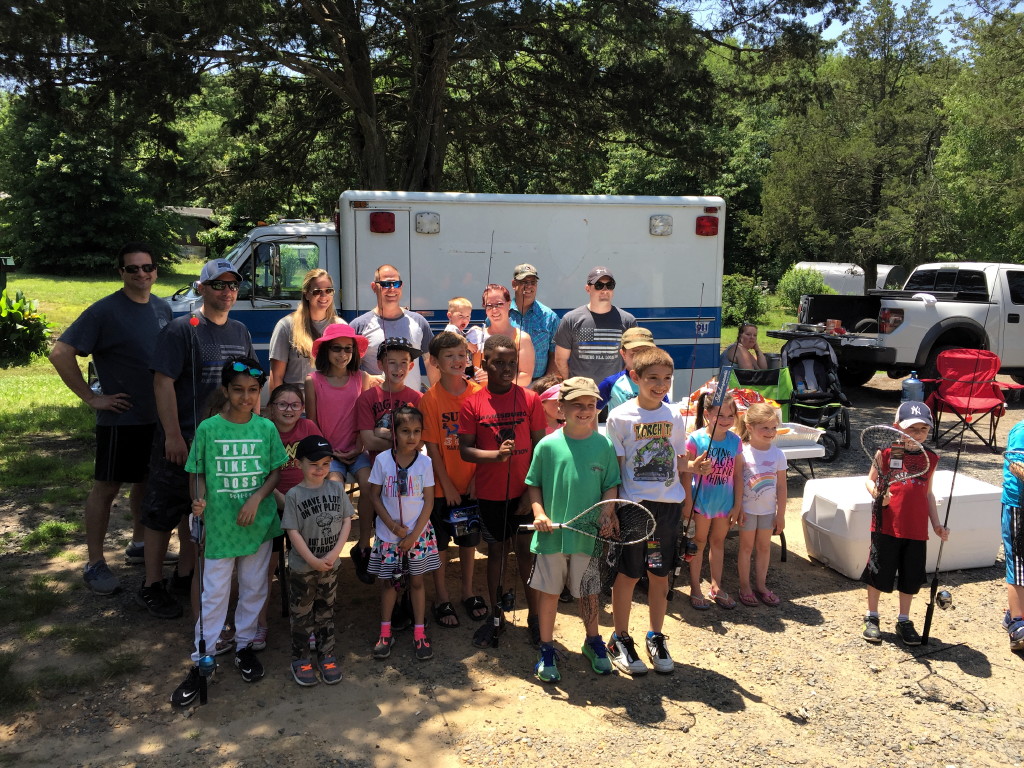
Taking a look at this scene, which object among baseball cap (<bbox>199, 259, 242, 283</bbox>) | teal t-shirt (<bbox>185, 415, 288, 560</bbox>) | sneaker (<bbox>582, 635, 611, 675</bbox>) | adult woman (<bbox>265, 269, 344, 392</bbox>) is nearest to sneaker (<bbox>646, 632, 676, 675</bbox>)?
sneaker (<bbox>582, 635, 611, 675</bbox>)

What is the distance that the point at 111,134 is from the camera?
404 inches

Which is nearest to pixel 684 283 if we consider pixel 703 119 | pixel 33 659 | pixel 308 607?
pixel 703 119

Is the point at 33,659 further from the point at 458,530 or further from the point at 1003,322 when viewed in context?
the point at 1003,322

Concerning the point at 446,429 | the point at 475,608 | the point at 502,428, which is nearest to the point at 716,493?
the point at 502,428

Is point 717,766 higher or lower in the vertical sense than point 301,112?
lower

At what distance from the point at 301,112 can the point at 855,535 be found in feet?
36.7

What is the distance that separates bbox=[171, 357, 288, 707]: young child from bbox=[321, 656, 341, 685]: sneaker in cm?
32

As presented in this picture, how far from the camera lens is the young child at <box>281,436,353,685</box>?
4.21 metres

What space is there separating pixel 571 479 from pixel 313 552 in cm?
138

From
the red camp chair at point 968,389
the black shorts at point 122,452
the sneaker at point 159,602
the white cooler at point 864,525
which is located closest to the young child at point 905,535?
the white cooler at point 864,525

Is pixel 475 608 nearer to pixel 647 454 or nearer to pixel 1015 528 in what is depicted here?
pixel 647 454

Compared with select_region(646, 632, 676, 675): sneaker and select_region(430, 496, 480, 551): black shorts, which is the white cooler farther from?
select_region(430, 496, 480, 551): black shorts

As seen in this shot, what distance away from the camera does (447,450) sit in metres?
4.95

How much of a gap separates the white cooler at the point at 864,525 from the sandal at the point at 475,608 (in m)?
2.62
